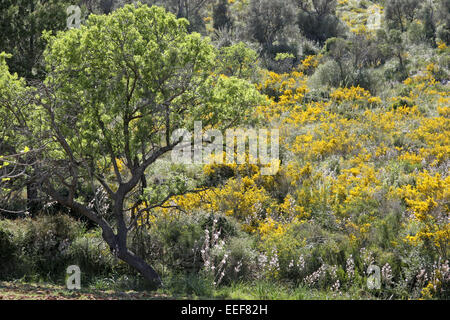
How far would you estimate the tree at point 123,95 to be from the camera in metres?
7.07

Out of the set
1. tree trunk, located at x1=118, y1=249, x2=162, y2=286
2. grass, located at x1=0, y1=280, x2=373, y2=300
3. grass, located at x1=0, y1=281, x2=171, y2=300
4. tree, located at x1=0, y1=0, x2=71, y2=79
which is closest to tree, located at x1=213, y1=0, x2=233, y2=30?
tree, located at x1=0, y1=0, x2=71, y2=79

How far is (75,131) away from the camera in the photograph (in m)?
7.71

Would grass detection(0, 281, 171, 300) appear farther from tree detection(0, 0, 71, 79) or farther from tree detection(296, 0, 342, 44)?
tree detection(296, 0, 342, 44)

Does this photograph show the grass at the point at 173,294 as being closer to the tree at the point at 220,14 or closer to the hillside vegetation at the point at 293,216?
the hillside vegetation at the point at 293,216

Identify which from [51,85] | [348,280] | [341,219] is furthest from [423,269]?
[51,85]

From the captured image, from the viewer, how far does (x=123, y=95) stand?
737cm

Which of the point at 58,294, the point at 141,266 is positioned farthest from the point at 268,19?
the point at 58,294

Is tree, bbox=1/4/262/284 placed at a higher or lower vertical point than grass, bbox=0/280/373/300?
higher

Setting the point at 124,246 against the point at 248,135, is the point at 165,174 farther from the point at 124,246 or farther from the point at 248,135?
the point at 124,246

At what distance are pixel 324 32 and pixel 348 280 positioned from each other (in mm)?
23437

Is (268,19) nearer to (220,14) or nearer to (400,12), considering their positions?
(220,14)

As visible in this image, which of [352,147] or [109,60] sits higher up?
[109,60]

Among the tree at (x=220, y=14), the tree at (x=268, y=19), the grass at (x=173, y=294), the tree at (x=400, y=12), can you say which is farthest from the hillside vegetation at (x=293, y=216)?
the tree at (x=220, y=14)

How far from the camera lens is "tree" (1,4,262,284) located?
707 centimetres
